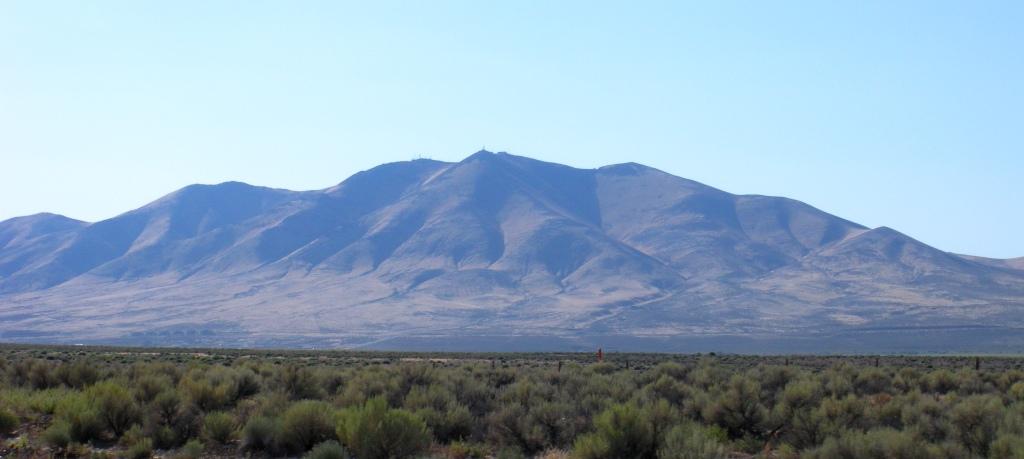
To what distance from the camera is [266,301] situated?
199125 mm

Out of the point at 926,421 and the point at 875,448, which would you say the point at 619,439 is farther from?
the point at 926,421

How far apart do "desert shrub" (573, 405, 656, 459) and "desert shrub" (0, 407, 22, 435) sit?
9709 millimetres

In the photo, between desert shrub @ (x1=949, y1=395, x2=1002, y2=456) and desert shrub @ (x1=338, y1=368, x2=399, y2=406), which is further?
desert shrub @ (x1=338, y1=368, x2=399, y2=406)

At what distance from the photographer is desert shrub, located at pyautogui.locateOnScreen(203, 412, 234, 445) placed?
56.9 feet

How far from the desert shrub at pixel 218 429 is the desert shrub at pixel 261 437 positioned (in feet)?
1.97

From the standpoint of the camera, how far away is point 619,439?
15.3 meters

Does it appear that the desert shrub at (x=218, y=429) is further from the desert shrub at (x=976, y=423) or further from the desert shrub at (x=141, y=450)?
the desert shrub at (x=976, y=423)

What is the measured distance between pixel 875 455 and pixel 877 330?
487 ft

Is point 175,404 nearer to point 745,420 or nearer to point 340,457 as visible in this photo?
point 340,457

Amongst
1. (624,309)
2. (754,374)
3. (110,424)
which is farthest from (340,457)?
(624,309)

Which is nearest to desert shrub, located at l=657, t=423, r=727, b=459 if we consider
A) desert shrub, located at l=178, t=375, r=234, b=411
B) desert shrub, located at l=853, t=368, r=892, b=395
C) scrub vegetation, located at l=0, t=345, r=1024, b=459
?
scrub vegetation, located at l=0, t=345, r=1024, b=459

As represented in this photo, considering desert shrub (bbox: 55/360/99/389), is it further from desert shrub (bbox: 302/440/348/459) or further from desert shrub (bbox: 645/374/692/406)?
desert shrub (bbox: 645/374/692/406)

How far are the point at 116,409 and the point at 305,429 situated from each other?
3.61m

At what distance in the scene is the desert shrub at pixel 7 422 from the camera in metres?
17.2
